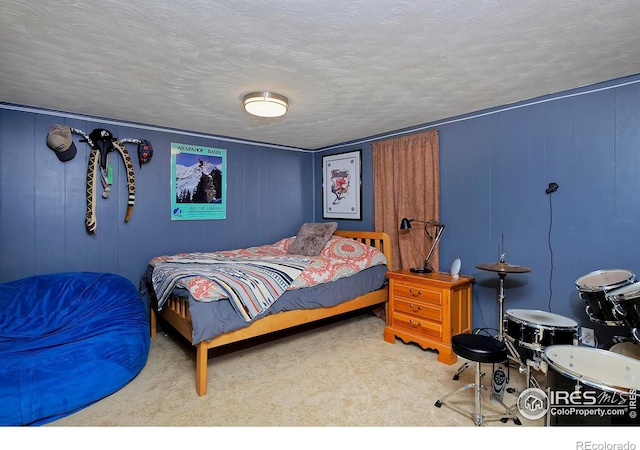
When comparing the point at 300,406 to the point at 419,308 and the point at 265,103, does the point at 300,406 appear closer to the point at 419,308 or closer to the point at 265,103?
the point at 419,308

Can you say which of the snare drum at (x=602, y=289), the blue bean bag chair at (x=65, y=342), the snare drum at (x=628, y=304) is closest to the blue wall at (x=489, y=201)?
the blue bean bag chair at (x=65, y=342)

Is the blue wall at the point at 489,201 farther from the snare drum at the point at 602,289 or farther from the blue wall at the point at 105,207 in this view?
the snare drum at the point at 602,289

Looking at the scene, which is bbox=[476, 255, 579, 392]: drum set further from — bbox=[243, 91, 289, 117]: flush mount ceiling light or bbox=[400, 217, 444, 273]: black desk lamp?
bbox=[243, 91, 289, 117]: flush mount ceiling light

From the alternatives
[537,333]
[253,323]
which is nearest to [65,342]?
[253,323]

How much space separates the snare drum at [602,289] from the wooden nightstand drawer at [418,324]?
3.76ft

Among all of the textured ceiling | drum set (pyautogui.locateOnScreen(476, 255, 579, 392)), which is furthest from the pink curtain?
drum set (pyautogui.locateOnScreen(476, 255, 579, 392))

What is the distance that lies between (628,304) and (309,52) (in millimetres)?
2175

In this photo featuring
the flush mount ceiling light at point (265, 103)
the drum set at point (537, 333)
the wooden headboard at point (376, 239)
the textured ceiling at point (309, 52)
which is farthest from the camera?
the wooden headboard at point (376, 239)

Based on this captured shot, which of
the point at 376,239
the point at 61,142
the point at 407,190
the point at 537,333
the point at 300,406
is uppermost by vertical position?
the point at 61,142

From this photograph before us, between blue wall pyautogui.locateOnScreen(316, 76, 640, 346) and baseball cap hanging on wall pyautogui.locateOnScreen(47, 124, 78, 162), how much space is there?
3.63m

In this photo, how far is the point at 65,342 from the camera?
243 centimetres

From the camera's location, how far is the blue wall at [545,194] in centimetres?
242

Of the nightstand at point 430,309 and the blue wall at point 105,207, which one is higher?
the blue wall at point 105,207

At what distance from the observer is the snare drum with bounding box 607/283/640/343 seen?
5.27 ft
